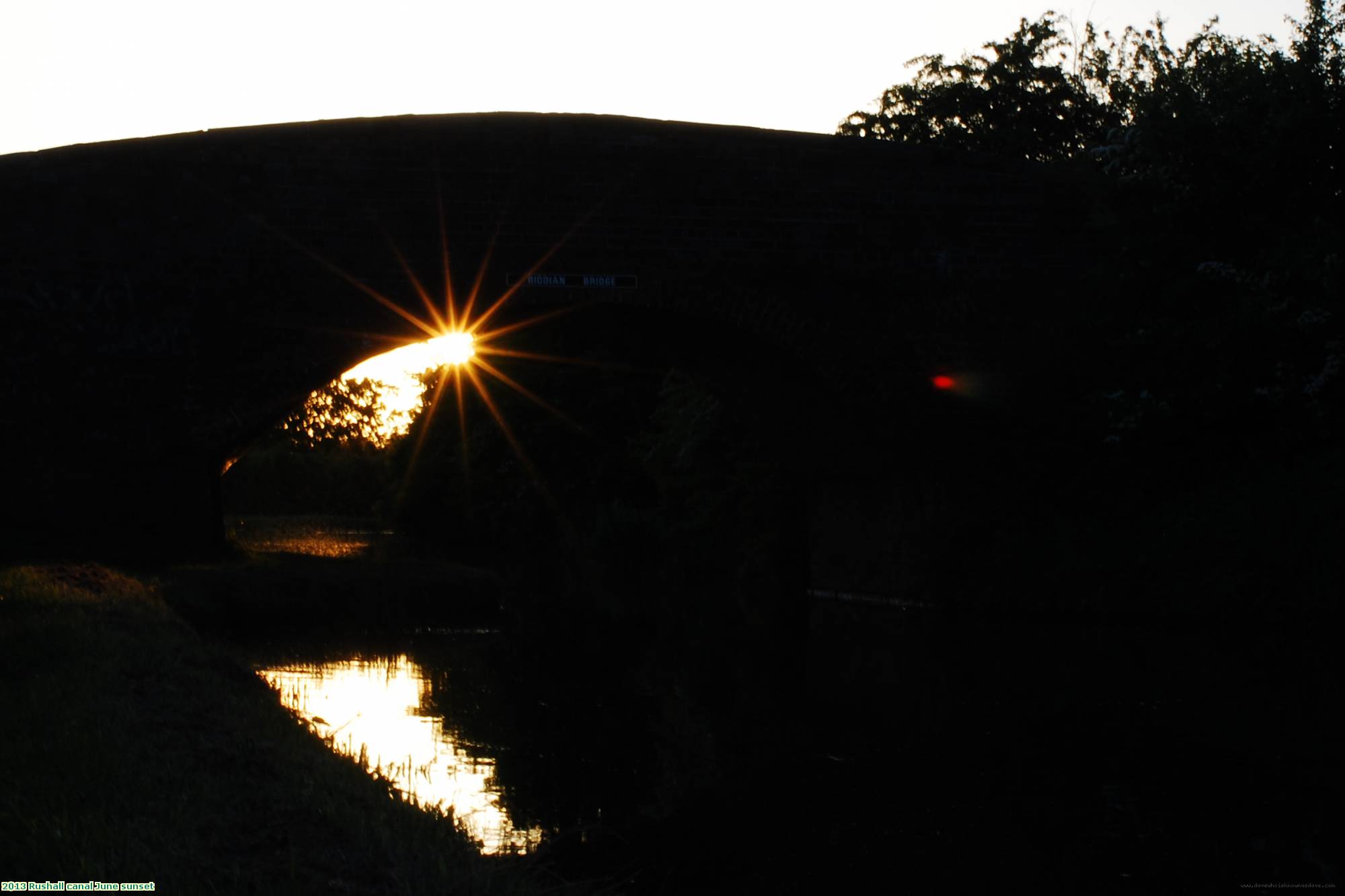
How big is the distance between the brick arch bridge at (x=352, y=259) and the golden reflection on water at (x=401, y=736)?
372 centimetres

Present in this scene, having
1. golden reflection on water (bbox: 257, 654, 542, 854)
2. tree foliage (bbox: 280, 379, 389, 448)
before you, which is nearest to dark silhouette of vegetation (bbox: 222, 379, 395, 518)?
tree foliage (bbox: 280, 379, 389, 448)

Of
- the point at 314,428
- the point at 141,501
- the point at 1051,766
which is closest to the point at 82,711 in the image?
the point at 1051,766

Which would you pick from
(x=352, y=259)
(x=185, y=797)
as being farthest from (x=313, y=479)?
(x=185, y=797)

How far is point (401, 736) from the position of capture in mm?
8531

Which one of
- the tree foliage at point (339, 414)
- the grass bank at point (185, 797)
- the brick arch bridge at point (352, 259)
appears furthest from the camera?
the tree foliage at point (339, 414)

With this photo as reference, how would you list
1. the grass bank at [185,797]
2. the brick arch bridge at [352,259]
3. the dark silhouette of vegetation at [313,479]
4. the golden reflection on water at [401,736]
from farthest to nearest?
the dark silhouette of vegetation at [313,479], the brick arch bridge at [352,259], the golden reflection on water at [401,736], the grass bank at [185,797]

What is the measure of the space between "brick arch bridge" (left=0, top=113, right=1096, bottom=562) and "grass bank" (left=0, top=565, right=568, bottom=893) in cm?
732

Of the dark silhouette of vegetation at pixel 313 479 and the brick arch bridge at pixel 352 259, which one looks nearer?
the brick arch bridge at pixel 352 259

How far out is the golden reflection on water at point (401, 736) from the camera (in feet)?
20.7

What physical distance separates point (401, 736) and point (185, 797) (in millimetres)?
3812

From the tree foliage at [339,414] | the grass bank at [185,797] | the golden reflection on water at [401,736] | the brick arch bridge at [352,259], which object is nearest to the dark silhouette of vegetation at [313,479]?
the tree foliage at [339,414]

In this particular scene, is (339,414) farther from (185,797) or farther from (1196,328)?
(185,797)

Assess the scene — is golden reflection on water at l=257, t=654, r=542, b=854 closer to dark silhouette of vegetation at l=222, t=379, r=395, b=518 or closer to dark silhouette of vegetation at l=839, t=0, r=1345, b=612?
dark silhouette of vegetation at l=839, t=0, r=1345, b=612

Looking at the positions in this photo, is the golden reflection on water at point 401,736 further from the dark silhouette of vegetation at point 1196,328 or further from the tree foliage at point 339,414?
the tree foliage at point 339,414
